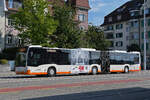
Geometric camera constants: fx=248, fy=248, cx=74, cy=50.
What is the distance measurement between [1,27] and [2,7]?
350 centimetres

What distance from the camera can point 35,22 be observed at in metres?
35.8

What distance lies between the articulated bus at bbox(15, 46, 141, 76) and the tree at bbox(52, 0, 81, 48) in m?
9.55

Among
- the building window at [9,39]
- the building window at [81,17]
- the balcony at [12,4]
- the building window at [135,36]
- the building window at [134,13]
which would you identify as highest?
the building window at [134,13]

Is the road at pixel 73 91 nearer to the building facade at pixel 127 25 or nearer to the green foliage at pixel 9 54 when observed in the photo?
the green foliage at pixel 9 54

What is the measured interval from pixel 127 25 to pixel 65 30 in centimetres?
2929

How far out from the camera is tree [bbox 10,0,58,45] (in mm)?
35906

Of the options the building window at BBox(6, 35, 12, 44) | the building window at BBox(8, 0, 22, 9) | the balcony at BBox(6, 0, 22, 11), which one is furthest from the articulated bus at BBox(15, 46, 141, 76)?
the building window at BBox(8, 0, 22, 9)

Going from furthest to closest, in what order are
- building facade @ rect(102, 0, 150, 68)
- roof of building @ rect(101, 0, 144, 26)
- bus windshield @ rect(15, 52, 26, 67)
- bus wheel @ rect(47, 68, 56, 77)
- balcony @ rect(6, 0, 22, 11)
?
roof of building @ rect(101, 0, 144, 26) → building facade @ rect(102, 0, 150, 68) → balcony @ rect(6, 0, 22, 11) → bus wheel @ rect(47, 68, 56, 77) → bus windshield @ rect(15, 52, 26, 67)

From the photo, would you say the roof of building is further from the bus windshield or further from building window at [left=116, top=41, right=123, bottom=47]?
the bus windshield

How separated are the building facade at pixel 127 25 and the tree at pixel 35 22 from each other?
91.1 feet

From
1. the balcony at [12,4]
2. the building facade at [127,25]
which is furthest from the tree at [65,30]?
the building facade at [127,25]

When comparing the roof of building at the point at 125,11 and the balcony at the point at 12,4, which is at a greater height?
the roof of building at the point at 125,11

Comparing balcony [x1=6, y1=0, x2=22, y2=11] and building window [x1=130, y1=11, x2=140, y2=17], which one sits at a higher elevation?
building window [x1=130, y1=11, x2=140, y2=17]

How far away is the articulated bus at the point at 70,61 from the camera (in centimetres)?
2254
